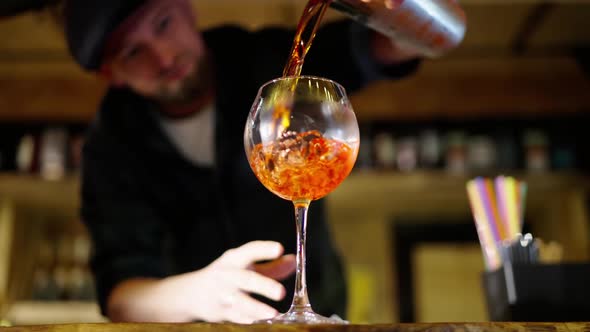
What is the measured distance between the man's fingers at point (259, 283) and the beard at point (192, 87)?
2.30ft

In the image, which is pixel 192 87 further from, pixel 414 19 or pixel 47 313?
pixel 47 313

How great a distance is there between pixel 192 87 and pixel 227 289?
0.72 meters

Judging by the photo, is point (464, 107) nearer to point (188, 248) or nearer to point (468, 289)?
point (468, 289)

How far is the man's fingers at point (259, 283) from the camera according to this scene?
2.62 feet

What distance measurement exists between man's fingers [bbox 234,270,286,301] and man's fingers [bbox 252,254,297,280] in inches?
2.3

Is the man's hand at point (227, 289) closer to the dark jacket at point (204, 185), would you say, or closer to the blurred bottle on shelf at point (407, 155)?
the dark jacket at point (204, 185)

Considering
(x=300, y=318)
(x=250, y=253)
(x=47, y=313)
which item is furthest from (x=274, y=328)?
(x=47, y=313)

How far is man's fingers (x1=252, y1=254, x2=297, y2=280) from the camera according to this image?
860 millimetres

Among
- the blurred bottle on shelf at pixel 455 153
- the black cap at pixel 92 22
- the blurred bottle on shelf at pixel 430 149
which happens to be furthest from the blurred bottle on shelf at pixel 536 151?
the black cap at pixel 92 22

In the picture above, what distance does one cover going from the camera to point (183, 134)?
150 centimetres

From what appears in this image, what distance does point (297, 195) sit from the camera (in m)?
0.72

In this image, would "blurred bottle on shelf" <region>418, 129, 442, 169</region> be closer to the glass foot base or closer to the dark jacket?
the dark jacket

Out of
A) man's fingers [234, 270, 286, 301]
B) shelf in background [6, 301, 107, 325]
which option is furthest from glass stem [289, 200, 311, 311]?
shelf in background [6, 301, 107, 325]

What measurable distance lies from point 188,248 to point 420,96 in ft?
6.98
